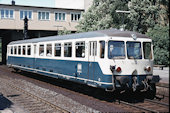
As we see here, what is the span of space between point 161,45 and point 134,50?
1062 cm

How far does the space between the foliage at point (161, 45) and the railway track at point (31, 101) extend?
11283mm

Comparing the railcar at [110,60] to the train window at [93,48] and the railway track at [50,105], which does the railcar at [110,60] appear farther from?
the railway track at [50,105]

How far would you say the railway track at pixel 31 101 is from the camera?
→ 9.81m

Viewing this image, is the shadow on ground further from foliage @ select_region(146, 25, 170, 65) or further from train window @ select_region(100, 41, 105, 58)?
foliage @ select_region(146, 25, 170, 65)

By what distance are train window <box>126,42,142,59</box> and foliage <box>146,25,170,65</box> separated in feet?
28.3

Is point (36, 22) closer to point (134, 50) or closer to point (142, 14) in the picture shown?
point (142, 14)

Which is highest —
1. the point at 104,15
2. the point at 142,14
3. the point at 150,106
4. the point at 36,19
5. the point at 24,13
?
the point at 24,13

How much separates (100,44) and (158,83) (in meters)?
4.35

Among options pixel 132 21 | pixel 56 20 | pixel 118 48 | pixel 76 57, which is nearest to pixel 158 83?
pixel 118 48

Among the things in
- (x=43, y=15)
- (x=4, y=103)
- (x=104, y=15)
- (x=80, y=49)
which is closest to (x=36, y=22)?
(x=43, y=15)

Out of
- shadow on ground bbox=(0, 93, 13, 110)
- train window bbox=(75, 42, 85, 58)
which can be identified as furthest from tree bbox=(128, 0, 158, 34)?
shadow on ground bbox=(0, 93, 13, 110)

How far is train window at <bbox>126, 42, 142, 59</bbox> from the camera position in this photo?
37.2 feet

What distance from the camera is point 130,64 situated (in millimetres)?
11148

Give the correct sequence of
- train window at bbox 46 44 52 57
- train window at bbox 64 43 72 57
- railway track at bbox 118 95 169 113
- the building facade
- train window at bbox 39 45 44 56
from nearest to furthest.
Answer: railway track at bbox 118 95 169 113
train window at bbox 64 43 72 57
train window at bbox 46 44 52 57
train window at bbox 39 45 44 56
the building facade
